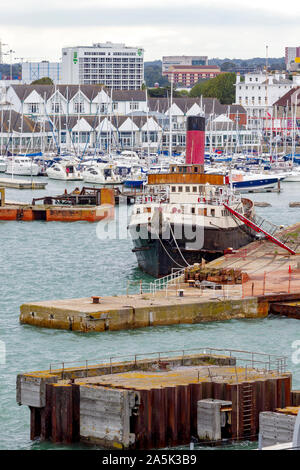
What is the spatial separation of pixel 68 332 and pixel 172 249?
14897mm

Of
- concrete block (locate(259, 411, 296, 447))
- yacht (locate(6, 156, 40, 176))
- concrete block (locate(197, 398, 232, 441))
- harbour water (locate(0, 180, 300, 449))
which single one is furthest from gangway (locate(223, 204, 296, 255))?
yacht (locate(6, 156, 40, 176))

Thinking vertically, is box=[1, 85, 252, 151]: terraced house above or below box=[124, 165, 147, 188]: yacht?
above

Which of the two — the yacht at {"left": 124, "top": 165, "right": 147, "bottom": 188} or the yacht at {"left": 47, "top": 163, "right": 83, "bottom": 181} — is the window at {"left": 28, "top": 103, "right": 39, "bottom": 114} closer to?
the yacht at {"left": 47, "top": 163, "right": 83, "bottom": 181}

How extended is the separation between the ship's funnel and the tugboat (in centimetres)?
411

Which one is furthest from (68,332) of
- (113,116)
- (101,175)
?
(113,116)

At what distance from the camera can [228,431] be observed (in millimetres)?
26031

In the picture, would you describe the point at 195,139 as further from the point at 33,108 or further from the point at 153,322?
the point at 33,108

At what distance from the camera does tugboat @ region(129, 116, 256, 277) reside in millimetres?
52250

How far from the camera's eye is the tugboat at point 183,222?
171 ft

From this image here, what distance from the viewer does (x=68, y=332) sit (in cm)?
3816

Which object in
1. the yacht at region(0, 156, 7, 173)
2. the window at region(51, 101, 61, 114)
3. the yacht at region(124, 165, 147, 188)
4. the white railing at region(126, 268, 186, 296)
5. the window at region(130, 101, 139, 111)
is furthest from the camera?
the window at region(130, 101, 139, 111)

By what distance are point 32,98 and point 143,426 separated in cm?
15940

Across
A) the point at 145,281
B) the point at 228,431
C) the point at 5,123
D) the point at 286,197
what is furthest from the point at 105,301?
the point at 5,123

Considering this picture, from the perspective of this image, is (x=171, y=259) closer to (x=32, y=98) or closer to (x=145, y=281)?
(x=145, y=281)
